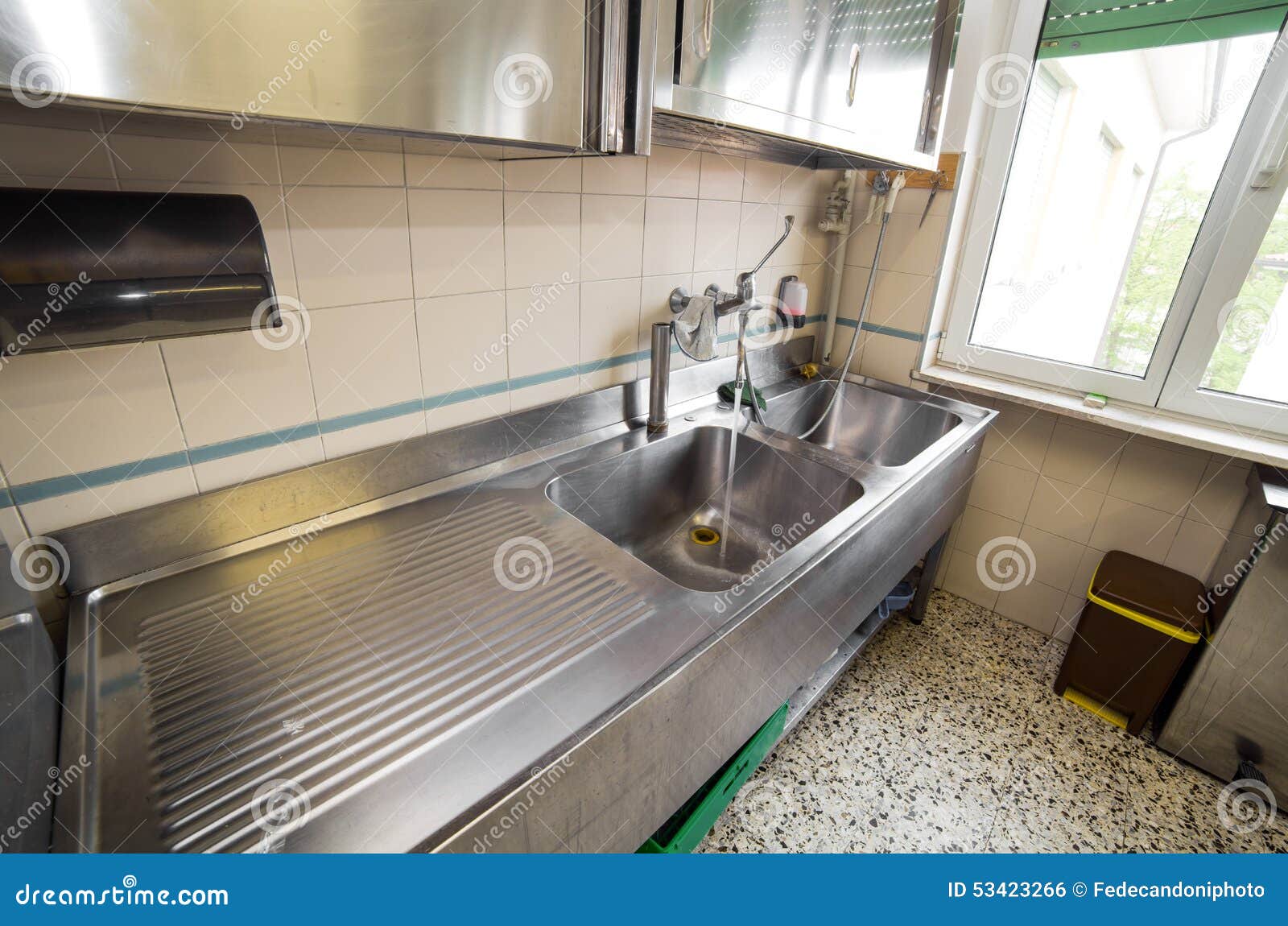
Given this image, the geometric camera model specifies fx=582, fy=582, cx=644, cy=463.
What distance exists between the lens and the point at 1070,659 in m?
1.67

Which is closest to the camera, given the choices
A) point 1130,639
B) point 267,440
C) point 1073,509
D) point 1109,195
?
point 267,440

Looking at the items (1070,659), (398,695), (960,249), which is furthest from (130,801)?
(960,249)

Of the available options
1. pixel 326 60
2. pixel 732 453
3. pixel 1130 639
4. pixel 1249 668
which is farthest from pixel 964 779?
pixel 326 60

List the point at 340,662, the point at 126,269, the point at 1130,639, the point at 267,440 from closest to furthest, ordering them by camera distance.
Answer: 1. the point at 126,269
2. the point at 340,662
3. the point at 267,440
4. the point at 1130,639

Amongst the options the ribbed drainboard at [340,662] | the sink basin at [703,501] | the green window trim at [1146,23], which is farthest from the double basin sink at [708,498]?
the green window trim at [1146,23]

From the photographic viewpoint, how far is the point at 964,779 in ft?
4.75

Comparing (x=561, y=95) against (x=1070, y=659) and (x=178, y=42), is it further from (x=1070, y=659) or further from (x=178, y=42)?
(x=1070, y=659)

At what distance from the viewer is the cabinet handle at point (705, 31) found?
732 mm

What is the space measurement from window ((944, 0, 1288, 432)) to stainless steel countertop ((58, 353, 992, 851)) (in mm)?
1264

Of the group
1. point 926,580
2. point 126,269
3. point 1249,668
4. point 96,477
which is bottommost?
point 926,580

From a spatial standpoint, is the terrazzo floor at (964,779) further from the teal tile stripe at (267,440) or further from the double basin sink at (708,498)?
the teal tile stripe at (267,440)

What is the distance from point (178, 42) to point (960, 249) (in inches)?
77.8

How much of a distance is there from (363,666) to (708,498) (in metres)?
0.90

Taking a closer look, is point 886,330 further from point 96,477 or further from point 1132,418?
point 96,477
